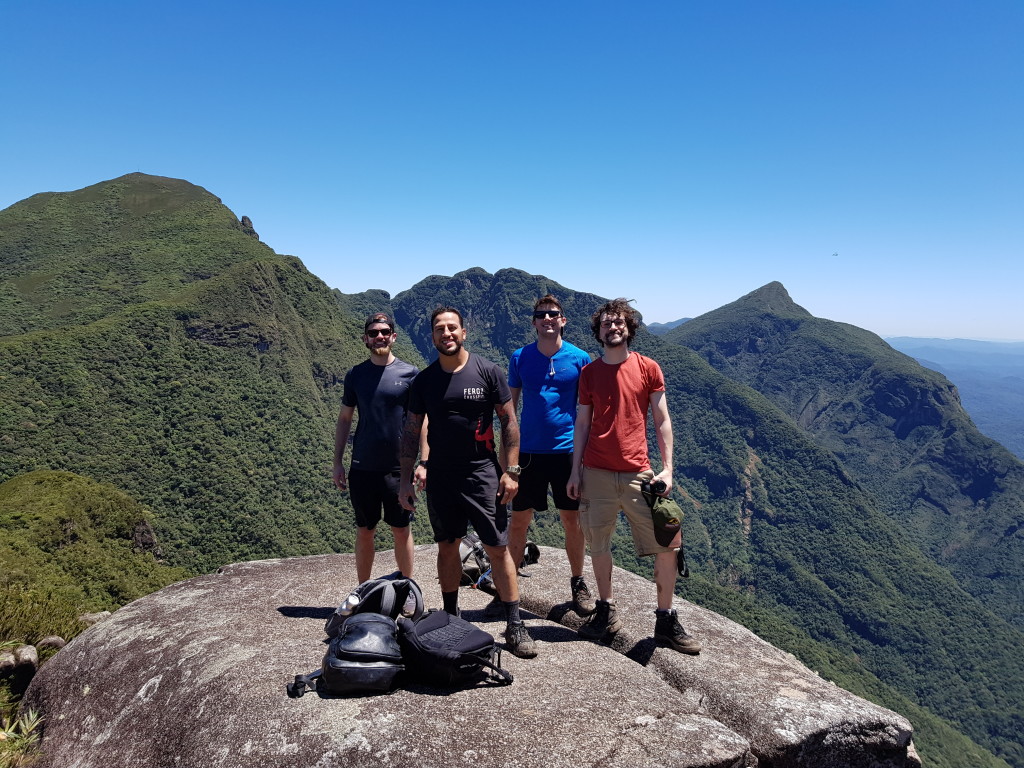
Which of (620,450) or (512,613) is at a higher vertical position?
(620,450)

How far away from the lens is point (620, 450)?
5.35 metres

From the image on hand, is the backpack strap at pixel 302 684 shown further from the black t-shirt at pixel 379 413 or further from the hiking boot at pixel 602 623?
the hiking boot at pixel 602 623

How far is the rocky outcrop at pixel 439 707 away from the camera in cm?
369

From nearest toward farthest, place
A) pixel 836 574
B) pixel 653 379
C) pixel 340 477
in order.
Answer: pixel 653 379
pixel 340 477
pixel 836 574

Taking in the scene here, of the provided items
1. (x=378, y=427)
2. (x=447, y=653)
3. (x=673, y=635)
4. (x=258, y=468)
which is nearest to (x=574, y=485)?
(x=673, y=635)

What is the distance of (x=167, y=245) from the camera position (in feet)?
430

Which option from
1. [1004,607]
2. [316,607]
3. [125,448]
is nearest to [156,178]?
[125,448]

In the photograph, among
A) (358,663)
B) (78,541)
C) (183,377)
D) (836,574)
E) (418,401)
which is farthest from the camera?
(836,574)

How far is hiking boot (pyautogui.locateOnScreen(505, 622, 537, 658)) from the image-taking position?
16.2 feet

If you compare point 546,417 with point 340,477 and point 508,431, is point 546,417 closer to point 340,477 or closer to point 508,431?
point 508,431

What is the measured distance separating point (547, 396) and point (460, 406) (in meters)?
1.32

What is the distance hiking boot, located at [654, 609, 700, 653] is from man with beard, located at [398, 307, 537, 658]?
4.38 feet

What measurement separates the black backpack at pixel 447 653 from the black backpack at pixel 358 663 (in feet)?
0.40

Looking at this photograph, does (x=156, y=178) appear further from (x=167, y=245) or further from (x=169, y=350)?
(x=169, y=350)
